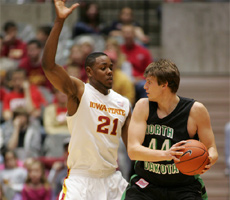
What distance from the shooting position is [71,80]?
179 inches

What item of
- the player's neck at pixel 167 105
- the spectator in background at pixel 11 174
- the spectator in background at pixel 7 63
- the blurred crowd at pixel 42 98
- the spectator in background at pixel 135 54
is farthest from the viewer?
the spectator in background at pixel 7 63

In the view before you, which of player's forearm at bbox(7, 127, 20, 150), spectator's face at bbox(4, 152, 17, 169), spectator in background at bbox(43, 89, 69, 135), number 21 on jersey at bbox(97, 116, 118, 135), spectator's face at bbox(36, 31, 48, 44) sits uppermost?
spectator's face at bbox(36, 31, 48, 44)

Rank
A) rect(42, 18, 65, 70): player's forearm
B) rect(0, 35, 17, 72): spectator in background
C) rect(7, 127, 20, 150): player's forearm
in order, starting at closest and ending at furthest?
rect(42, 18, 65, 70): player's forearm, rect(7, 127, 20, 150): player's forearm, rect(0, 35, 17, 72): spectator in background

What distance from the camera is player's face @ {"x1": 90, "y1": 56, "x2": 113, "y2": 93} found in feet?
15.5

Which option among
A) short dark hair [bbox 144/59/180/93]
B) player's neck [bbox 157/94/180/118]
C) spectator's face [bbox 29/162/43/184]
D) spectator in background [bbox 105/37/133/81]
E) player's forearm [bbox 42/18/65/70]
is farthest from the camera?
spectator in background [bbox 105/37/133/81]

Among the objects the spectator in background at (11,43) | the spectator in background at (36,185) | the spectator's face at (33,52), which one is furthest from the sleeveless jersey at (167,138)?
the spectator in background at (11,43)

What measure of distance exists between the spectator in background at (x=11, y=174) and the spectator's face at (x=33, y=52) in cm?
237

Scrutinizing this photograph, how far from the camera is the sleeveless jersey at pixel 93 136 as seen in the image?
4.63m

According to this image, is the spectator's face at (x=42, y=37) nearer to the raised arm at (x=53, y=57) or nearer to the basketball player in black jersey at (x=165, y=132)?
the raised arm at (x=53, y=57)

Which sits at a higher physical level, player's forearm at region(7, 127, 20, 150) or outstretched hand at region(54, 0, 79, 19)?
outstretched hand at region(54, 0, 79, 19)

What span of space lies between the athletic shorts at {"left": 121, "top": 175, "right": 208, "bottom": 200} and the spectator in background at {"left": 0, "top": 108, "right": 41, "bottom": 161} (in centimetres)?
406

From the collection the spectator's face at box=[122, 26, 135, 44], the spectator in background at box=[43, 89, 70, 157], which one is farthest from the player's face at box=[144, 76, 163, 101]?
the spectator's face at box=[122, 26, 135, 44]

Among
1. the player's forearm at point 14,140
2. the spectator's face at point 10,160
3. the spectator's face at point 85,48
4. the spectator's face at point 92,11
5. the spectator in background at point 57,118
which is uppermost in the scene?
the spectator's face at point 92,11

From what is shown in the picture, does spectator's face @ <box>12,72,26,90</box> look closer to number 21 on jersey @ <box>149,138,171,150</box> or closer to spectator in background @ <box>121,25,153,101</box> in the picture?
spectator in background @ <box>121,25,153,101</box>
